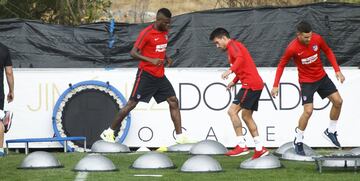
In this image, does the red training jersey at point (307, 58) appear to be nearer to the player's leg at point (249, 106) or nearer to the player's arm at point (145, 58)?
the player's leg at point (249, 106)

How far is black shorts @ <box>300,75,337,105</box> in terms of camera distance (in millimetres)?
15636

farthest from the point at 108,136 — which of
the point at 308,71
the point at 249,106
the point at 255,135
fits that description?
the point at 308,71

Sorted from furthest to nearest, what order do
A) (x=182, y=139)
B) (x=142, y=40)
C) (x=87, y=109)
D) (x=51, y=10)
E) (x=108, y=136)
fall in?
(x=51, y=10) < (x=87, y=109) < (x=182, y=139) < (x=108, y=136) < (x=142, y=40)

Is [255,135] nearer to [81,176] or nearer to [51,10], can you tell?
[81,176]

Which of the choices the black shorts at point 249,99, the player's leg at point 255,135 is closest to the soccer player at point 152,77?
the black shorts at point 249,99

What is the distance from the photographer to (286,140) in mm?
18203

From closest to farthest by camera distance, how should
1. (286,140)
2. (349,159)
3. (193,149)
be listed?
1. (349,159)
2. (193,149)
3. (286,140)

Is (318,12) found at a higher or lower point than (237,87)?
higher

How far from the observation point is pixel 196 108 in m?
18.3

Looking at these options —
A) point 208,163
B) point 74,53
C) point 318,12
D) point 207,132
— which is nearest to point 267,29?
point 318,12

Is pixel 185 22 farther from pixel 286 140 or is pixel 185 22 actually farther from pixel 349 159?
pixel 349 159

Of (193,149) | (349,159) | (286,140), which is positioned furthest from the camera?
(286,140)

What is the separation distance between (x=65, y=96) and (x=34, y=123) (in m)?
0.70

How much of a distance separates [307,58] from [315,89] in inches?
20.2
